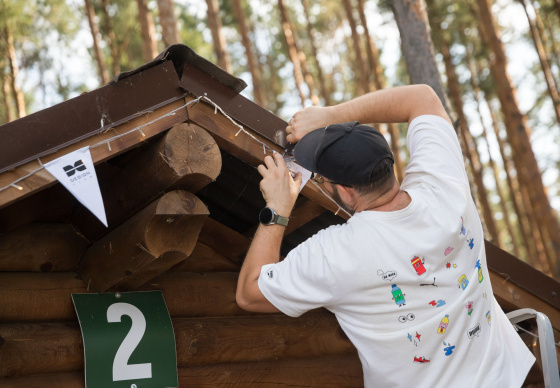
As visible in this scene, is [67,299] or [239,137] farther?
[67,299]

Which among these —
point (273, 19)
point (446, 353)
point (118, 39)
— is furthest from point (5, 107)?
point (446, 353)

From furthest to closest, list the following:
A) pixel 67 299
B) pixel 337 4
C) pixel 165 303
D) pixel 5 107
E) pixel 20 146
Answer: pixel 337 4
pixel 5 107
pixel 165 303
pixel 67 299
pixel 20 146

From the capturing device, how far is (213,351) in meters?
3.66

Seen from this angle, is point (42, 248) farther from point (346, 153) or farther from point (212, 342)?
point (346, 153)

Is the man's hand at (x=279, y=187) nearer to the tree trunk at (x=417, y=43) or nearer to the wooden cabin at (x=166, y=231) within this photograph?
the wooden cabin at (x=166, y=231)

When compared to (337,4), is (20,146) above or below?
below

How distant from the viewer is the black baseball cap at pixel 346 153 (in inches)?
94.3

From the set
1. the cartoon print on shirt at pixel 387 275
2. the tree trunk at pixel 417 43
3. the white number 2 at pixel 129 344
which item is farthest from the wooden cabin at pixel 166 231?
the tree trunk at pixel 417 43

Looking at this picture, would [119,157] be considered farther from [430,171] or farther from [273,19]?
[273,19]

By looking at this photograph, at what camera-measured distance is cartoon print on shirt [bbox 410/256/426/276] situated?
2.34m

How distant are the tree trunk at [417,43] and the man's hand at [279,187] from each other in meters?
4.11

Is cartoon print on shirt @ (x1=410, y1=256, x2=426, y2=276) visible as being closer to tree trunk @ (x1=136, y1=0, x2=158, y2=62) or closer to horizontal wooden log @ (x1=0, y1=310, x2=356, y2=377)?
horizontal wooden log @ (x1=0, y1=310, x2=356, y2=377)

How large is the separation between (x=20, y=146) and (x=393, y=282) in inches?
63.9

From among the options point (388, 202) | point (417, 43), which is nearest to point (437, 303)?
point (388, 202)
